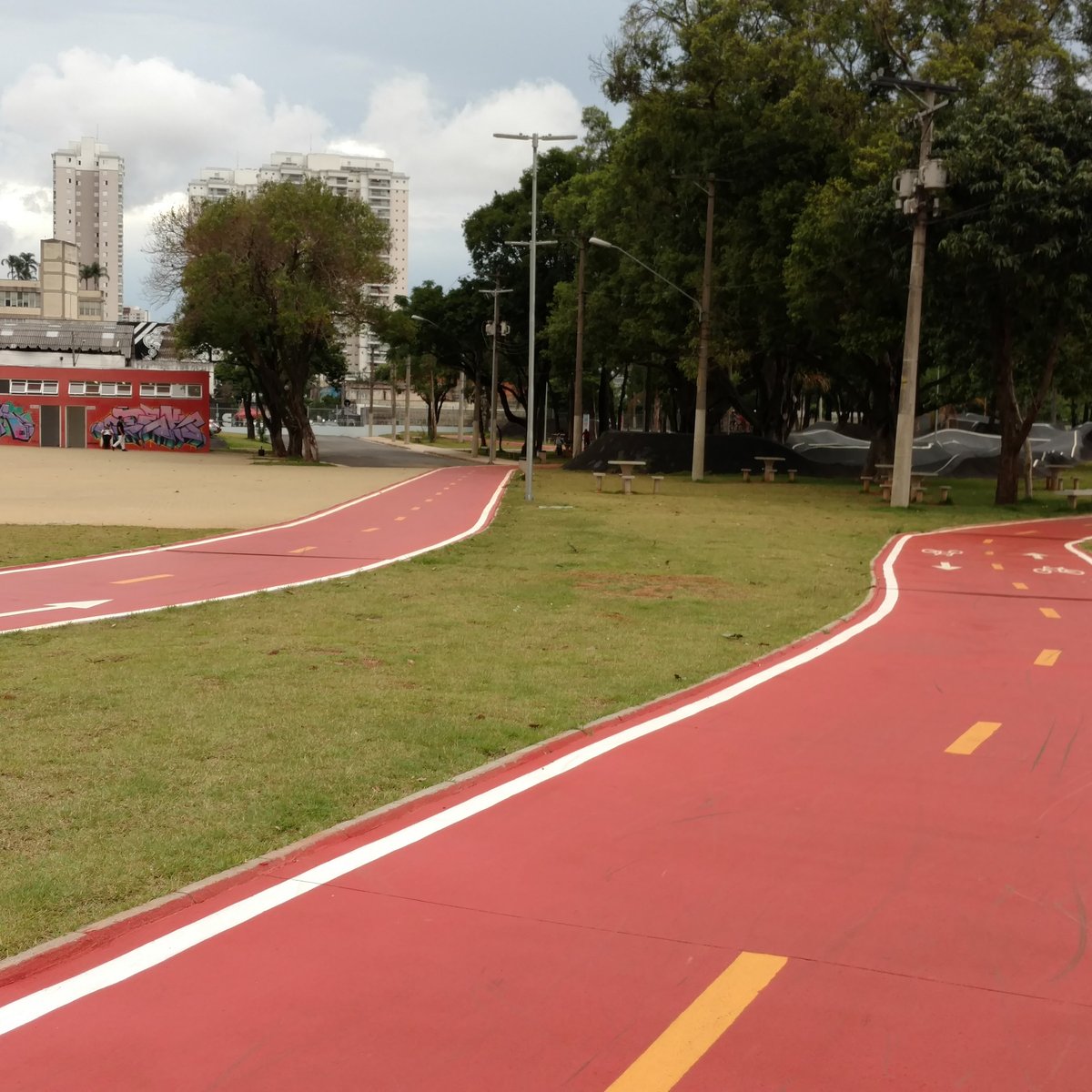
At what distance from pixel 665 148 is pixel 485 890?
117 ft

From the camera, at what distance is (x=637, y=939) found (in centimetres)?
452

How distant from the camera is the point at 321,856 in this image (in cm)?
530

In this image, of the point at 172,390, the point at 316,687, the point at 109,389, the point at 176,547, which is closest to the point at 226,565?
the point at 176,547

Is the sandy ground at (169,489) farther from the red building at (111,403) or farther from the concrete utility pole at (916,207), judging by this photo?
the concrete utility pole at (916,207)

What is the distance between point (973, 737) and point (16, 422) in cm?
6505

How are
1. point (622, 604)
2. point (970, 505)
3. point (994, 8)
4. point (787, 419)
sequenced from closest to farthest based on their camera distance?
point (622, 604) < point (970, 505) < point (994, 8) < point (787, 419)

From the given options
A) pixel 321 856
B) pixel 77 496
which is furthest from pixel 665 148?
pixel 321 856

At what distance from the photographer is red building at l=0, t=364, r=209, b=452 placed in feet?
209

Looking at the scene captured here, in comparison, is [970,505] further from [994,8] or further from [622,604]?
[622,604]

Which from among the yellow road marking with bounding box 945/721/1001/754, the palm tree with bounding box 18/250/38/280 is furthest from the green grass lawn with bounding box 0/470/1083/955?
the palm tree with bounding box 18/250/38/280

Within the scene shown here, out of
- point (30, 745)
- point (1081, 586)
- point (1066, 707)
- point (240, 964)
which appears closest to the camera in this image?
point (240, 964)

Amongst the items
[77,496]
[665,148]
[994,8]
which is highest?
[994,8]

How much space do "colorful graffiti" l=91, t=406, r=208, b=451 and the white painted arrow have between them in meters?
52.8

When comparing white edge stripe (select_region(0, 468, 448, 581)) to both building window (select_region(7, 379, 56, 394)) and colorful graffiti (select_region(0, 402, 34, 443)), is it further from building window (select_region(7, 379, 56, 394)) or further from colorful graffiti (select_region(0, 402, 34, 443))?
colorful graffiti (select_region(0, 402, 34, 443))
